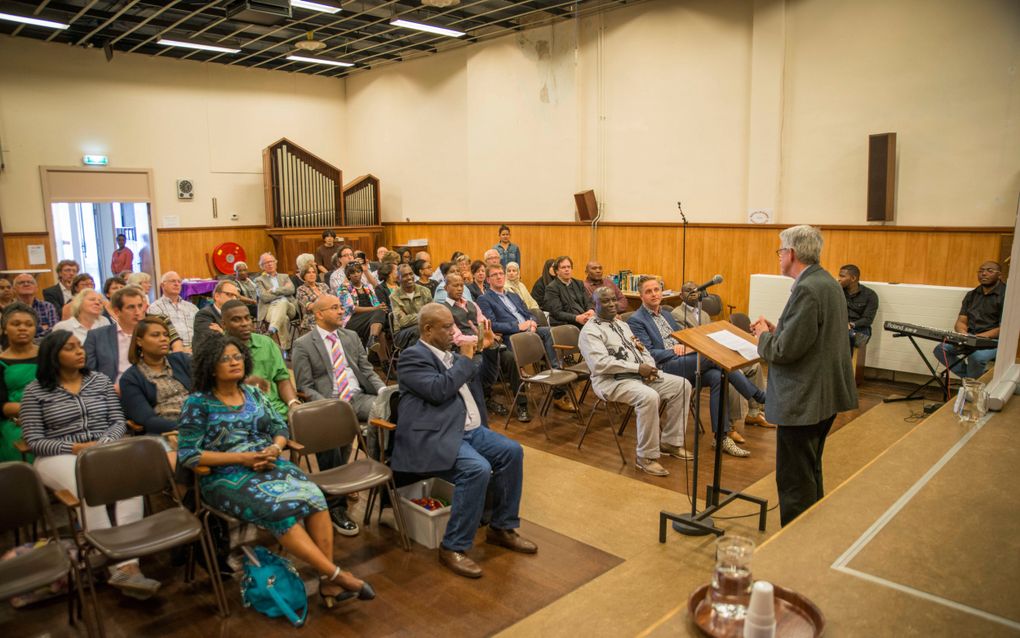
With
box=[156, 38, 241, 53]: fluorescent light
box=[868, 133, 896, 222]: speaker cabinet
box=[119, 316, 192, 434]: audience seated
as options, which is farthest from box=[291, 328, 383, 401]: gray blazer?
box=[156, 38, 241, 53]: fluorescent light

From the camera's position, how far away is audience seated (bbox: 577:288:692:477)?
4.80 meters

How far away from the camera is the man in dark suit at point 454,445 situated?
3.43 meters

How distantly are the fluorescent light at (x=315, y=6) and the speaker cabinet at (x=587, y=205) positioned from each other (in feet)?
12.8

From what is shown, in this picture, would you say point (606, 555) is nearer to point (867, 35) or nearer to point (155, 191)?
point (867, 35)

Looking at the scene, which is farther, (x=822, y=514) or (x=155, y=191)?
(x=155, y=191)

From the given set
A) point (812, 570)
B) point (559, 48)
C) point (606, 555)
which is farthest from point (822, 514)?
point (559, 48)

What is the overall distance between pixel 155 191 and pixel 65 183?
1.24 metres

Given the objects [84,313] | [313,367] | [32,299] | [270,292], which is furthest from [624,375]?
[32,299]

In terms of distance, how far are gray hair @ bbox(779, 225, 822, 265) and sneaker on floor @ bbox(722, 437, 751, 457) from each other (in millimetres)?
2100

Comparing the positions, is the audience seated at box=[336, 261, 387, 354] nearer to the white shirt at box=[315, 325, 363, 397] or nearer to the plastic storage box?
the white shirt at box=[315, 325, 363, 397]

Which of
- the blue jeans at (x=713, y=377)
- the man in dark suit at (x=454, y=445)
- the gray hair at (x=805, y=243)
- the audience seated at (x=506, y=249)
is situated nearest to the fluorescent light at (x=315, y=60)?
the audience seated at (x=506, y=249)

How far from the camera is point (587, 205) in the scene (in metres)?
9.62

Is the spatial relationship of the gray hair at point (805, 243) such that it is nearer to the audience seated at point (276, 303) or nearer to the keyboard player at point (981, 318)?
the keyboard player at point (981, 318)

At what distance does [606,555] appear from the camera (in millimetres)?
3527
